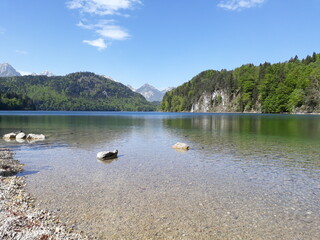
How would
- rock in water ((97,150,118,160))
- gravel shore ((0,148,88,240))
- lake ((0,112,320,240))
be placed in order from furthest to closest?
1. rock in water ((97,150,118,160))
2. lake ((0,112,320,240))
3. gravel shore ((0,148,88,240))

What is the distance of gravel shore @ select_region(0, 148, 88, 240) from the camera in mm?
8828

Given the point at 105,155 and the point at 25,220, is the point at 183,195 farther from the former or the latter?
the point at 105,155

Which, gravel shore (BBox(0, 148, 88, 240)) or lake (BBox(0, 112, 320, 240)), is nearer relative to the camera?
gravel shore (BBox(0, 148, 88, 240))

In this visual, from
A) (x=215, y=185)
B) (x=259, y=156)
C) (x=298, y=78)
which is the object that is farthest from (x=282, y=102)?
(x=215, y=185)

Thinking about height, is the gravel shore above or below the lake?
above

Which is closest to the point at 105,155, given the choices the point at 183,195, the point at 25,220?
the point at 183,195

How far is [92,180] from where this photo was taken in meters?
16.9

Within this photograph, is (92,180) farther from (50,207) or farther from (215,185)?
(215,185)

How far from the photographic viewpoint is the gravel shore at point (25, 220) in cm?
883

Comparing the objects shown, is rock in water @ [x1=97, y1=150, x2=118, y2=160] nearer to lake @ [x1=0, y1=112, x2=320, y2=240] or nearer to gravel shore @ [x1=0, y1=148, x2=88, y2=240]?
lake @ [x1=0, y1=112, x2=320, y2=240]

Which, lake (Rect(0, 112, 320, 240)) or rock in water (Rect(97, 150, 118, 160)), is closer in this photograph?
lake (Rect(0, 112, 320, 240))

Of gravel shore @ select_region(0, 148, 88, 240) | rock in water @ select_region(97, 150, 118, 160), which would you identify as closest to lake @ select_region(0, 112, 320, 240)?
gravel shore @ select_region(0, 148, 88, 240)

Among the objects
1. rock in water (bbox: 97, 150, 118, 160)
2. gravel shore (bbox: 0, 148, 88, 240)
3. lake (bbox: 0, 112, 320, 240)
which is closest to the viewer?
gravel shore (bbox: 0, 148, 88, 240)

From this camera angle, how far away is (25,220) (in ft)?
32.7
